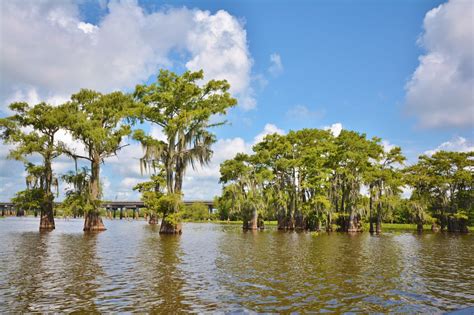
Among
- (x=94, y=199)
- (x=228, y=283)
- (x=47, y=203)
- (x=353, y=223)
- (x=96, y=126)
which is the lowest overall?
(x=353, y=223)

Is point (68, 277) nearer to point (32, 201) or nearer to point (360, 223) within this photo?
point (32, 201)

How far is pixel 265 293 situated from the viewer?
423 inches

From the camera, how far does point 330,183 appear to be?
48.4 m

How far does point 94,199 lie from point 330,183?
2857 centimetres

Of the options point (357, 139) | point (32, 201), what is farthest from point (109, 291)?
point (357, 139)

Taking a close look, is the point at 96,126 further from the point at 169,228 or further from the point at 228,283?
the point at 228,283

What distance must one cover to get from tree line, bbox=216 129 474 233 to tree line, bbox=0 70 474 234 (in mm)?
144

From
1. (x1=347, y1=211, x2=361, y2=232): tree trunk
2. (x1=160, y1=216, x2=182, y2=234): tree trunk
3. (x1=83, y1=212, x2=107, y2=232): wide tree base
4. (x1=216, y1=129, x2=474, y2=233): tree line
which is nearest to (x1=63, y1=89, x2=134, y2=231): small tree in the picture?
Answer: (x1=83, y1=212, x2=107, y2=232): wide tree base

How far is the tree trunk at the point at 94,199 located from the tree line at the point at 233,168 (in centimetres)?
11

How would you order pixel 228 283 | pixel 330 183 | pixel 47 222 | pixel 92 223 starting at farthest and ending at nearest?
pixel 330 183 → pixel 47 222 → pixel 92 223 → pixel 228 283

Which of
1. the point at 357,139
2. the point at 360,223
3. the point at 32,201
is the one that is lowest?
the point at 360,223

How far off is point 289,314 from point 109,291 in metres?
5.28

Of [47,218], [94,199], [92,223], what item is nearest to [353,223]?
[94,199]

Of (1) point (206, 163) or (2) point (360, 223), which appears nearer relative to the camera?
(1) point (206, 163)
